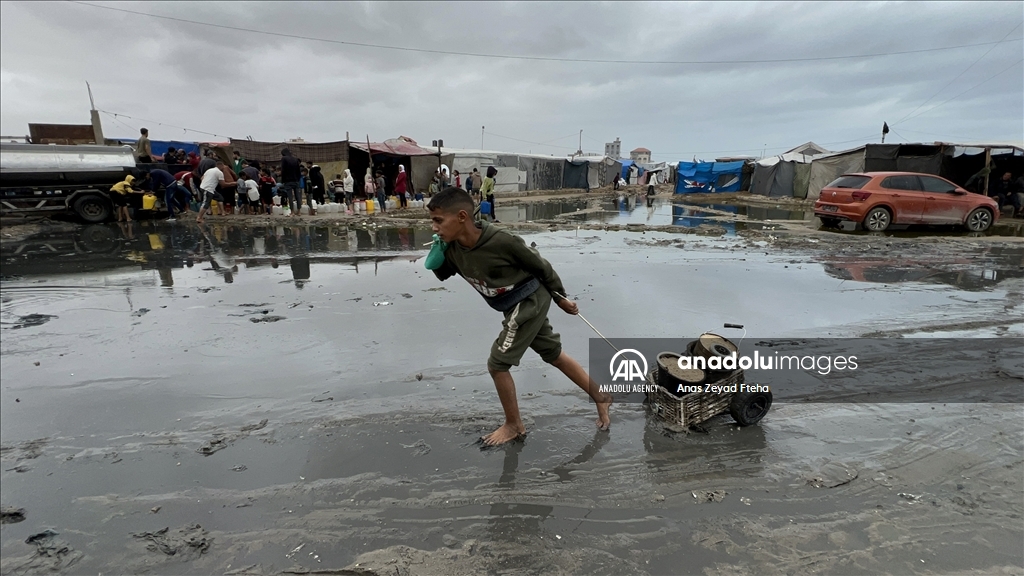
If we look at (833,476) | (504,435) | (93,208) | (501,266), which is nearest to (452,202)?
(501,266)

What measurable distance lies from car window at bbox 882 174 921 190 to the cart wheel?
41.4 ft

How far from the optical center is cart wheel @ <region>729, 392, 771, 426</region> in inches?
128

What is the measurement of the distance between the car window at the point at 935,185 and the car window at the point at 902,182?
0.22 m

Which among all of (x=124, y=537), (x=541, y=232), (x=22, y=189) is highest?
(x=22, y=189)

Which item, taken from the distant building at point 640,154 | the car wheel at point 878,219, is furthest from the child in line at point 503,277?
the distant building at point 640,154

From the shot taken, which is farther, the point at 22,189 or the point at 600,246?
the point at 22,189

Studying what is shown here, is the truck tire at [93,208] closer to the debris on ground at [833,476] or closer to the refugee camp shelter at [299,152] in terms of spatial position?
the refugee camp shelter at [299,152]

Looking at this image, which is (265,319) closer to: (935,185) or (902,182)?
(902,182)

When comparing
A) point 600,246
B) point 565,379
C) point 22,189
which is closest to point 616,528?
point 565,379

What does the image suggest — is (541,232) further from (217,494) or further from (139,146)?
(139,146)

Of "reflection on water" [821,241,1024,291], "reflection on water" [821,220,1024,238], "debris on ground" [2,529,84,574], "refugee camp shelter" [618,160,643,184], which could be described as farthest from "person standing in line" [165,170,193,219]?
"refugee camp shelter" [618,160,643,184]

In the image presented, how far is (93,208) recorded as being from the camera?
42.1 feet

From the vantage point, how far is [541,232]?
41.9ft

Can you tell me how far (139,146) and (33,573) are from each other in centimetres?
1687
